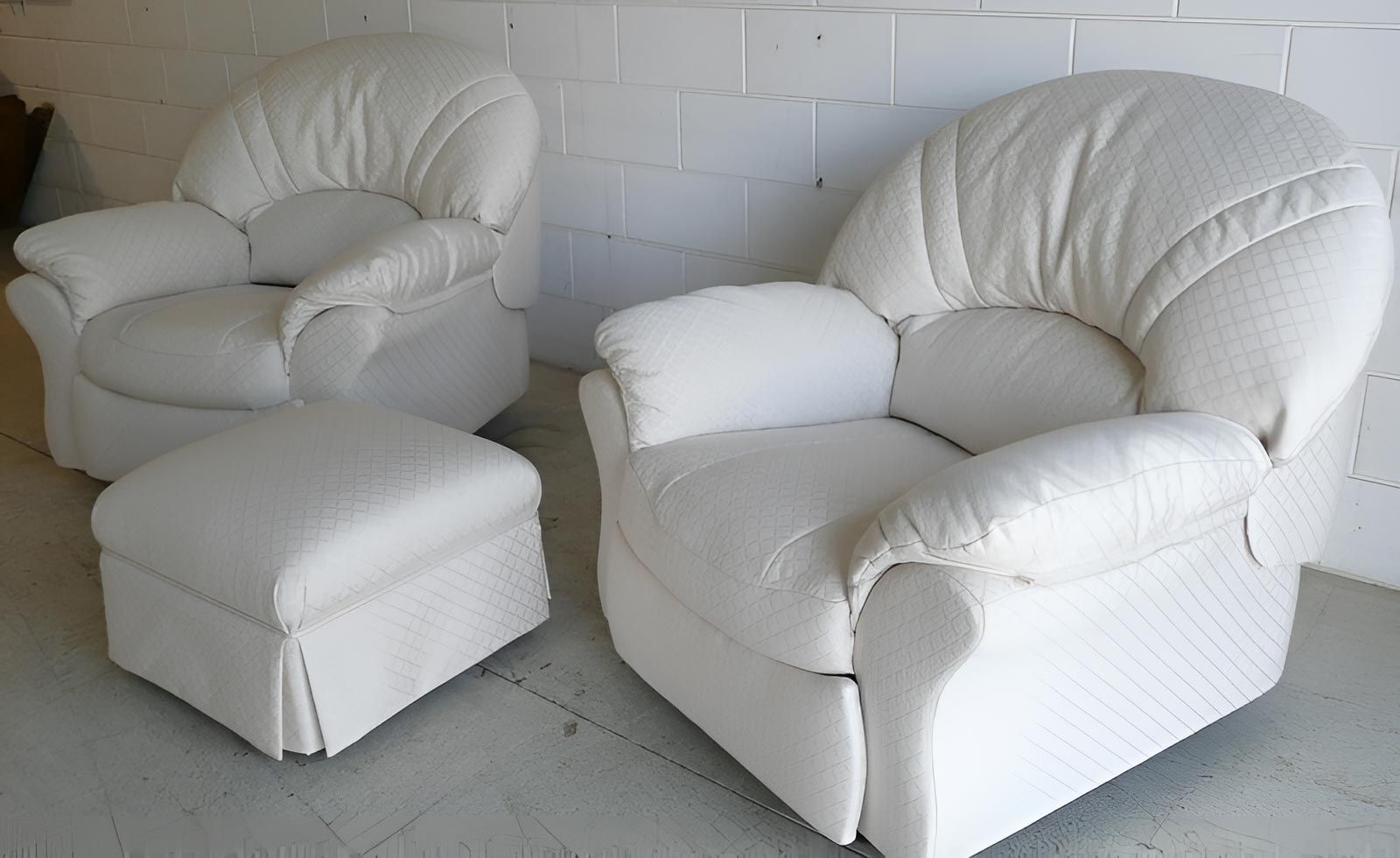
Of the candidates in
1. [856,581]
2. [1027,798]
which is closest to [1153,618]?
[1027,798]

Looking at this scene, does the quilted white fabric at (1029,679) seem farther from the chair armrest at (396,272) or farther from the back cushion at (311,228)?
the back cushion at (311,228)

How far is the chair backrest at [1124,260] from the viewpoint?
5.37ft

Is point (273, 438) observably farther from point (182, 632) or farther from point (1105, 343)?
point (1105, 343)

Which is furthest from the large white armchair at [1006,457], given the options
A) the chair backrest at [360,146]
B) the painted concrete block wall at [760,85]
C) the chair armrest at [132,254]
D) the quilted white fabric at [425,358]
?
the chair armrest at [132,254]

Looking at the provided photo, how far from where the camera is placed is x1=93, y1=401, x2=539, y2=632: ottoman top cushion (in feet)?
5.98

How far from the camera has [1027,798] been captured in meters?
1.61

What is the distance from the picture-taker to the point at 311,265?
3080 millimetres

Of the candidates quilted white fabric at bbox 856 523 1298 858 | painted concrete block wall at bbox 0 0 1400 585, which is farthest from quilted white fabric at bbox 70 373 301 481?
quilted white fabric at bbox 856 523 1298 858

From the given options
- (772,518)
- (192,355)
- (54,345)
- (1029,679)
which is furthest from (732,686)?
(54,345)

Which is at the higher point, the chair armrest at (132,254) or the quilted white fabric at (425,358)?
the chair armrest at (132,254)

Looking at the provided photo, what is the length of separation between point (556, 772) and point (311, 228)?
69.1 inches

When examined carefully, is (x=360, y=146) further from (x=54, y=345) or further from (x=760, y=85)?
(x=760, y=85)

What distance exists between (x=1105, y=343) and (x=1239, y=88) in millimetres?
431

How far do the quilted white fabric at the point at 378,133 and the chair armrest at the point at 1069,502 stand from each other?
166 cm
